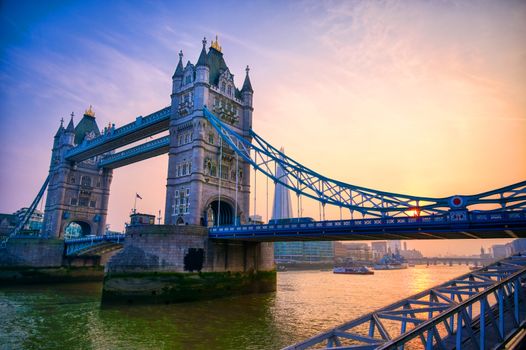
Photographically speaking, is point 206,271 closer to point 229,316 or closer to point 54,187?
point 229,316

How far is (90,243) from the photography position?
54125 millimetres

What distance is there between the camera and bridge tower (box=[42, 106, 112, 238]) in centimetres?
6856

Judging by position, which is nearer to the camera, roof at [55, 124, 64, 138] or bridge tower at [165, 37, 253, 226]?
bridge tower at [165, 37, 253, 226]

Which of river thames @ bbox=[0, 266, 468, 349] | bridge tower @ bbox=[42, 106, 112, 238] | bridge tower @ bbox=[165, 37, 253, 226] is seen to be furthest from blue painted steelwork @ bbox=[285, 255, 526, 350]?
bridge tower @ bbox=[42, 106, 112, 238]

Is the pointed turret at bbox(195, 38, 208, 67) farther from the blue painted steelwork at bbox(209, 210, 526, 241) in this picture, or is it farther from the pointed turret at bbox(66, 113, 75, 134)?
the pointed turret at bbox(66, 113, 75, 134)

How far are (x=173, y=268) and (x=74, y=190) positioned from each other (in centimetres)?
4561

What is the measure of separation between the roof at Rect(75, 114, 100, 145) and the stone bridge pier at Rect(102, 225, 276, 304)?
4811cm

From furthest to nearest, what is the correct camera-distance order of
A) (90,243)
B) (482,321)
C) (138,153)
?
(138,153) < (90,243) < (482,321)

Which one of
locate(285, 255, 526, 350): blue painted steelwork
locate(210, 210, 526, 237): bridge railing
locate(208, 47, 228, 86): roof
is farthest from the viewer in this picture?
locate(208, 47, 228, 86): roof

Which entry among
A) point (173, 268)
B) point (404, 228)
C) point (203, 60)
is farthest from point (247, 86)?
point (404, 228)

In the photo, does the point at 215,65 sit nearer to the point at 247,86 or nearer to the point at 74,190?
the point at 247,86

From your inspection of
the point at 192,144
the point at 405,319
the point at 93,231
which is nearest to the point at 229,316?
the point at 405,319

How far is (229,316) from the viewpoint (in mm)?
27234

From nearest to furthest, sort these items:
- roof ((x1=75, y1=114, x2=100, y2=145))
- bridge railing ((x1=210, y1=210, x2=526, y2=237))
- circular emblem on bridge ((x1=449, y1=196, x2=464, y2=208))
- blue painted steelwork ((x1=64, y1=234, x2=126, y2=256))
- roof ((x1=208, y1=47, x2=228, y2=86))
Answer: bridge railing ((x1=210, y1=210, x2=526, y2=237)), circular emblem on bridge ((x1=449, y1=196, x2=464, y2=208)), blue painted steelwork ((x1=64, y1=234, x2=126, y2=256)), roof ((x1=208, y1=47, x2=228, y2=86)), roof ((x1=75, y1=114, x2=100, y2=145))
